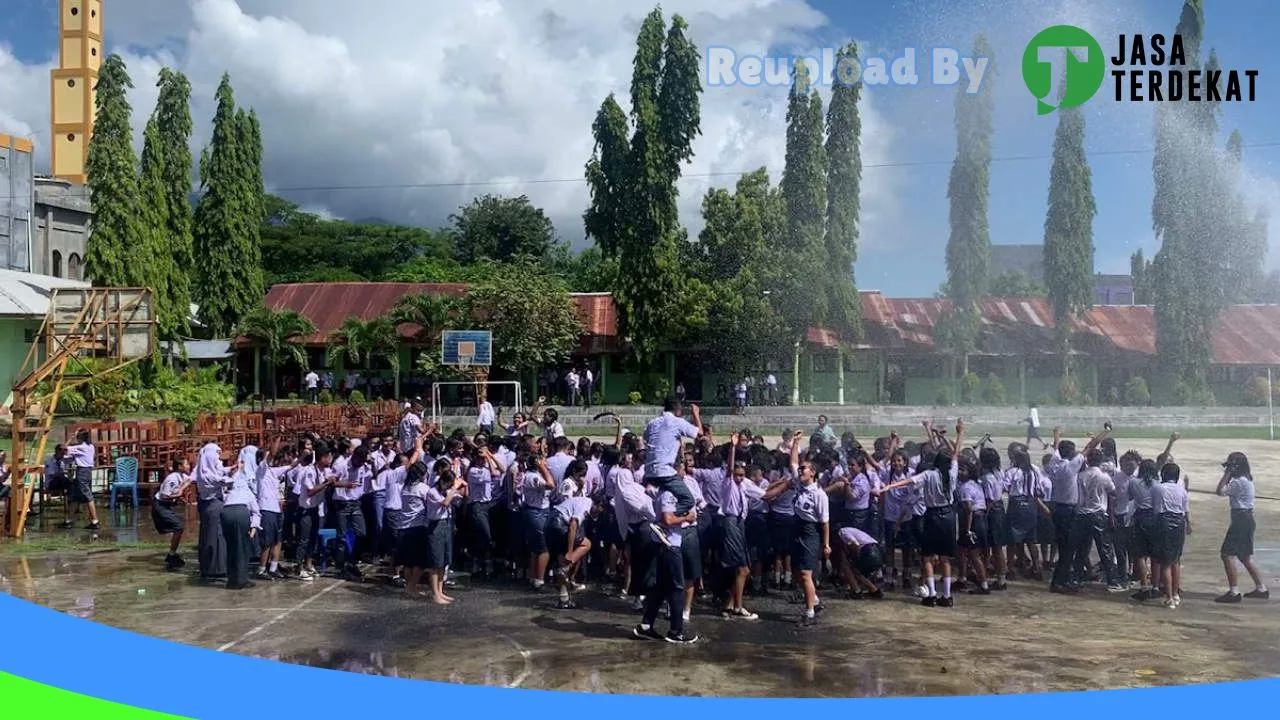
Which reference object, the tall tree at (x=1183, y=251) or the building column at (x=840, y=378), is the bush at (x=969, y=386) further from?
the tall tree at (x=1183, y=251)

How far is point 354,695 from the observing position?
7.84 metres

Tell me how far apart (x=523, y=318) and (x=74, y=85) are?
1338 centimetres

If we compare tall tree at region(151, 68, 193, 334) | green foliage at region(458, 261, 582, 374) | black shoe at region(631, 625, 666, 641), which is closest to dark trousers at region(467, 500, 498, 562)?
black shoe at region(631, 625, 666, 641)

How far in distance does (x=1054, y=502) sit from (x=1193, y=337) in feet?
68.5

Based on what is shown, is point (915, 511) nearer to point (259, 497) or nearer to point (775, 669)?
point (775, 669)

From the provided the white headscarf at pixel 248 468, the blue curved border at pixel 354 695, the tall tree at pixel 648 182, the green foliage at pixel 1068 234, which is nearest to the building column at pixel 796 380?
the tall tree at pixel 648 182

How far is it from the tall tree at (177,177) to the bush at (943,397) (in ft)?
75.8

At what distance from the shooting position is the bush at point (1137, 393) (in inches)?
1131

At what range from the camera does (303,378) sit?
35.9 metres

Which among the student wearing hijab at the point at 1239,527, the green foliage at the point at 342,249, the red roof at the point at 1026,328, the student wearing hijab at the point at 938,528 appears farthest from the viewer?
the green foliage at the point at 342,249

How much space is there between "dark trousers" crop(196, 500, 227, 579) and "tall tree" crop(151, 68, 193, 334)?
25.1 meters

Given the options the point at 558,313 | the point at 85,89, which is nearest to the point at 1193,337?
the point at 558,313

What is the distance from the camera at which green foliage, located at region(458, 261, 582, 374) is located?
3306cm

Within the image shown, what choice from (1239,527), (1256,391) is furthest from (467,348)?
(1256,391)
